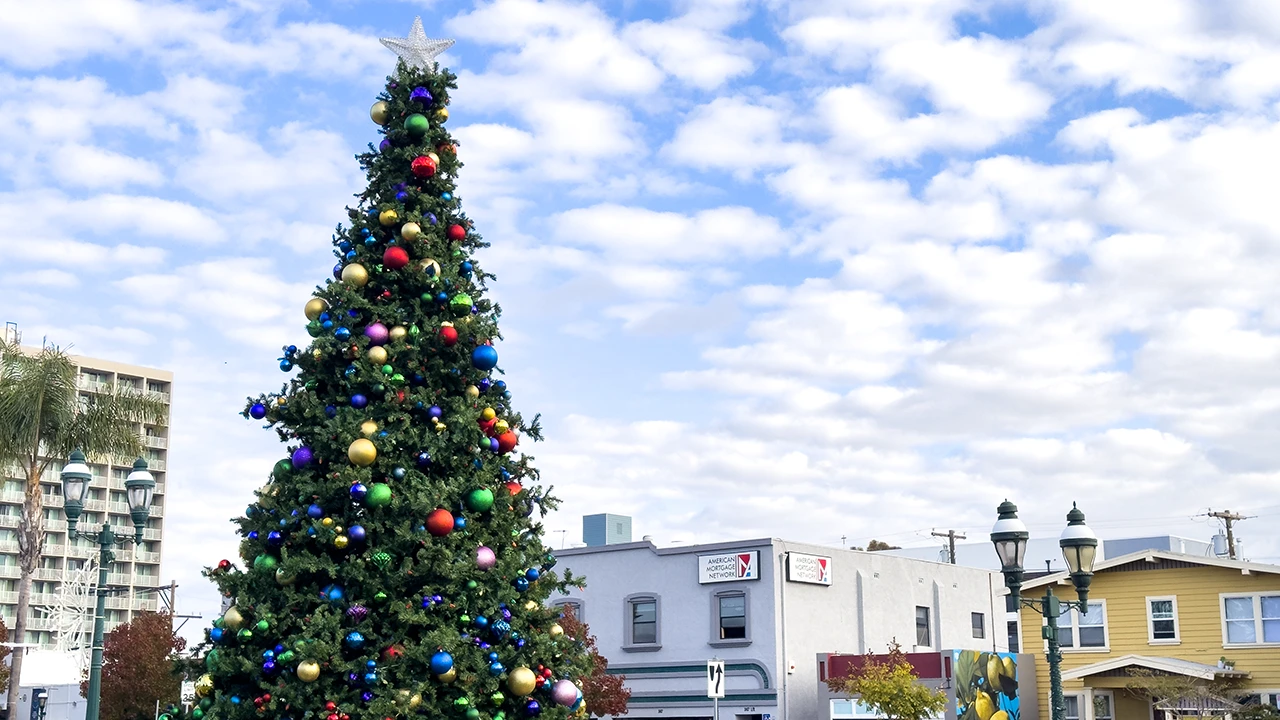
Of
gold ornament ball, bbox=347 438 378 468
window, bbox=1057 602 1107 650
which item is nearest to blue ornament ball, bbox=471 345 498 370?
gold ornament ball, bbox=347 438 378 468

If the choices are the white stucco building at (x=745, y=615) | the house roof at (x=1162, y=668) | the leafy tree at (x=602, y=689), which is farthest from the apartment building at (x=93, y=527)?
the house roof at (x=1162, y=668)

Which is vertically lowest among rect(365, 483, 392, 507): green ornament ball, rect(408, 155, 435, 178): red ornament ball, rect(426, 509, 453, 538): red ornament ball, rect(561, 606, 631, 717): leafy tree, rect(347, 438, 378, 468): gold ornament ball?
rect(561, 606, 631, 717): leafy tree

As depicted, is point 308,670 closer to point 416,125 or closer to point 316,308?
point 316,308

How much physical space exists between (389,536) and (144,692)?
3651cm

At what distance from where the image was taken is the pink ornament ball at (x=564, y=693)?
470 inches

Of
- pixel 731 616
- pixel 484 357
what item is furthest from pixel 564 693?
pixel 731 616

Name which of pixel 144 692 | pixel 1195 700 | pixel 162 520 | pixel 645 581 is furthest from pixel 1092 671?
pixel 162 520

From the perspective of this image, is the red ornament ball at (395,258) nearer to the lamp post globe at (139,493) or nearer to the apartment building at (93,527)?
the lamp post globe at (139,493)

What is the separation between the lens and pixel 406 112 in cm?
1323

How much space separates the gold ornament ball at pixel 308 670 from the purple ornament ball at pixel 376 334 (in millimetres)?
2992

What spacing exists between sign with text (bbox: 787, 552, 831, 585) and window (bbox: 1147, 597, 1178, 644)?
33.2 ft

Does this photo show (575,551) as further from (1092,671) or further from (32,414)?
(32,414)

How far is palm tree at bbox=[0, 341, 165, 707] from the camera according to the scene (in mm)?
24938

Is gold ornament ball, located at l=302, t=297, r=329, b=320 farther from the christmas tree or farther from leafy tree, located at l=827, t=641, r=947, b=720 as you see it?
leafy tree, located at l=827, t=641, r=947, b=720
